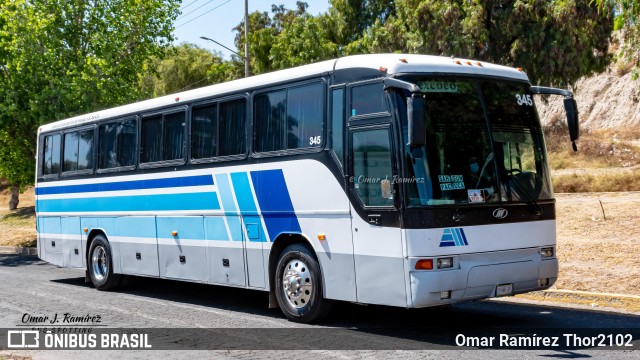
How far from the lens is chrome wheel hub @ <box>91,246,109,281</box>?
15.4 metres

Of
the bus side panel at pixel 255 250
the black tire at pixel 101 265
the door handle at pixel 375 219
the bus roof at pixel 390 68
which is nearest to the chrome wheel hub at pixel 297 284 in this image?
the bus side panel at pixel 255 250

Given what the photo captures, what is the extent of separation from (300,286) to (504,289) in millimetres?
2699

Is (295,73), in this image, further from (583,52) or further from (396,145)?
(583,52)

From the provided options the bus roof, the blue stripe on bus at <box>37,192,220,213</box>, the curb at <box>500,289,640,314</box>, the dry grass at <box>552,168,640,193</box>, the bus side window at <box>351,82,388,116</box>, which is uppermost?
the bus roof

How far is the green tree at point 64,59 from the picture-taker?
2448 centimetres

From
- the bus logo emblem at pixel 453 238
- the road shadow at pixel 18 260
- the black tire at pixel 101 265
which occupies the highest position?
the bus logo emblem at pixel 453 238

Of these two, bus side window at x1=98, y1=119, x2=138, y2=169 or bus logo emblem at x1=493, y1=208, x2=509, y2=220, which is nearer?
bus logo emblem at x1=493, y1=208, x2=509, y2=220

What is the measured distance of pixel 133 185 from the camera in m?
14.2

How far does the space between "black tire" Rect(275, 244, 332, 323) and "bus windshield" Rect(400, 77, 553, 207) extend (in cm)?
204

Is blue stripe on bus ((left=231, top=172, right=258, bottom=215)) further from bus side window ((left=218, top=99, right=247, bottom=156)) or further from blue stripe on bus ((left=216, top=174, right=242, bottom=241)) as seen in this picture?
bus side window ((left=218, top=99, right=247, bottom=156))

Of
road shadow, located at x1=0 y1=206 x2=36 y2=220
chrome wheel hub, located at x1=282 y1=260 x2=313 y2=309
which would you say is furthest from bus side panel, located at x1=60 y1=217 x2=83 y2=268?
road shadow, located at x1=0 y1=206 x2=36 y2=220

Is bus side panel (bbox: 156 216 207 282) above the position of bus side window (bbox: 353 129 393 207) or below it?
below

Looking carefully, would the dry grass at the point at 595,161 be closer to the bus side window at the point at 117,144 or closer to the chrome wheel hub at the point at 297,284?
the bus side window at the point at 117,144

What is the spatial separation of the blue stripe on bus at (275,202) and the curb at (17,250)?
17.4 meters
